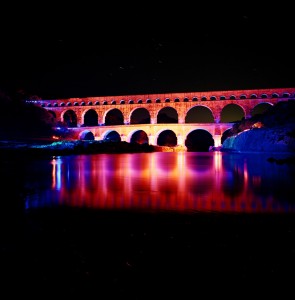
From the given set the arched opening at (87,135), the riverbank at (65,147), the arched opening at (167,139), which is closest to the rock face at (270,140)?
the riverbank at (65,147)

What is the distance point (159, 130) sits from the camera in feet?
130

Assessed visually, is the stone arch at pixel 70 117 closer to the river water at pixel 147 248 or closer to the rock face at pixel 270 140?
the rock face at pixel 270 140

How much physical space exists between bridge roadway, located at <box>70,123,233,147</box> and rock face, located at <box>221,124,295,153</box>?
19.7 m

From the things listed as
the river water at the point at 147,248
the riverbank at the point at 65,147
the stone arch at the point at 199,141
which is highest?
the stone arch at the point at 199,141

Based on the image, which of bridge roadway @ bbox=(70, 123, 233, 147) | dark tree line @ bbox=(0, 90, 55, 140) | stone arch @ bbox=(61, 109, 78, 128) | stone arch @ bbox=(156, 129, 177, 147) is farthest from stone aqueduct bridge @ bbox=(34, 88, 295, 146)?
dark tree line @ bbox=(0, 90, 55, 140)

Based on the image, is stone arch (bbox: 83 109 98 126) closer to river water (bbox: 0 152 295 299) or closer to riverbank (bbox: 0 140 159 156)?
riverbank (bbox: 0 140 159 156)

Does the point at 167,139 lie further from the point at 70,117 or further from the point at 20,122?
the point at 20,122

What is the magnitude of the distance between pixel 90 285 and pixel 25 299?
0.99 ft

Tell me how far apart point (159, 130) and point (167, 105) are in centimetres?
483

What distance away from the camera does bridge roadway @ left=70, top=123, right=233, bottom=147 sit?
38.4m

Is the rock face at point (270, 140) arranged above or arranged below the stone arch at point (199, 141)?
below

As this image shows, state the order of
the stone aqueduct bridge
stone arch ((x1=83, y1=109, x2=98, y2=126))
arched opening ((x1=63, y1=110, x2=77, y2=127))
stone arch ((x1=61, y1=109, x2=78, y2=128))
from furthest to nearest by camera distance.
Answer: stone arch ((x1=83, y1=109, x2=98, y2=126))
arched opening ((x1=63, y1=110, x2=77, y2=127))
stone arch ((x1=61, y1=109, x2=78, y2=128))
the stone aqueduct bridge

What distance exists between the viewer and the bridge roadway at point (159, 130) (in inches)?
1512

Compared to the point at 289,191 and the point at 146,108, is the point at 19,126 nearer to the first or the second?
the point at 146,108
